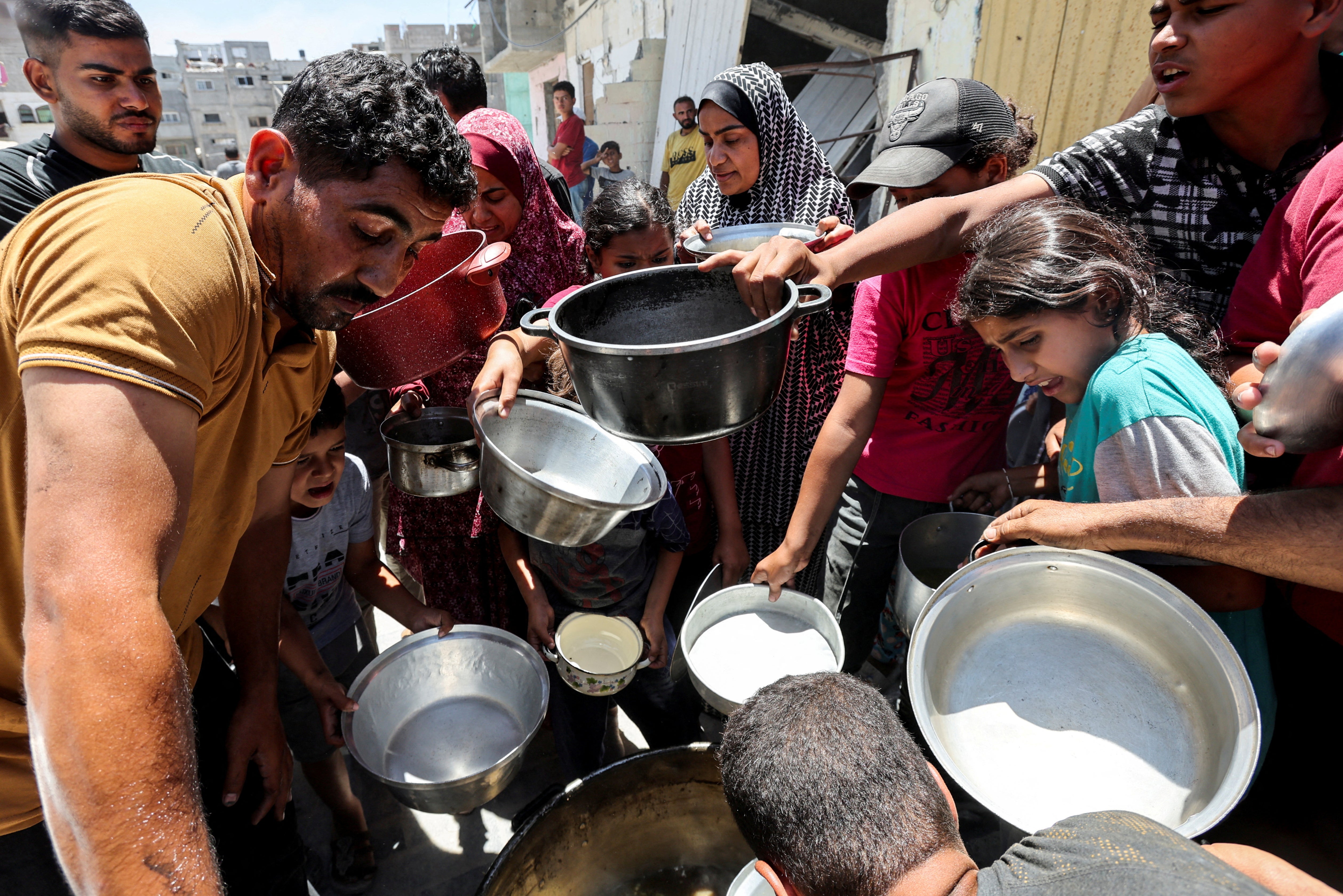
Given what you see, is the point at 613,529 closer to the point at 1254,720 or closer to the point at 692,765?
the point at 692,765

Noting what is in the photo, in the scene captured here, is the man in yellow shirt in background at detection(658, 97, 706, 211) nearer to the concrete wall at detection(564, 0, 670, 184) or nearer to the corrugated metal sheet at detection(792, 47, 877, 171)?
the corrugated metal sheet at detection(792, 47, 877, 171)

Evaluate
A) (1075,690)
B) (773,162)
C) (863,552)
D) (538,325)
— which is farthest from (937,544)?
(773,162)

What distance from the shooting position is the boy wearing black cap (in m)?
2.05

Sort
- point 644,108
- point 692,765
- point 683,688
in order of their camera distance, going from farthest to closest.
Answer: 1. point 644,108
2. point 683,688
3. point 692,765

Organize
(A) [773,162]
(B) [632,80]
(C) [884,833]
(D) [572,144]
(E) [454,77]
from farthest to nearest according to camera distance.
→ (B) [632,80], (D) [572,144], (E) [454,77], (A) [773,162], (C) [884,833]

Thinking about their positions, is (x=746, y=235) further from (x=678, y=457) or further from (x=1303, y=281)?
(x=1303, y=281)

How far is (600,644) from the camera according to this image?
2.22m

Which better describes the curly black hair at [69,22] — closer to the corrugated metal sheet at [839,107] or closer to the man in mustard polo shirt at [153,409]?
the man in mustard polo shirt at [153,409]

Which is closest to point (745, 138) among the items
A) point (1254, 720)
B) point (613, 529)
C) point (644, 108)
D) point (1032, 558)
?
point (613, 529)

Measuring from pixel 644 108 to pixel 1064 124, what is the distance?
782 centimetres

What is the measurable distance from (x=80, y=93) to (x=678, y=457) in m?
2.79

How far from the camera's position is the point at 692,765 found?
1805 millimetres

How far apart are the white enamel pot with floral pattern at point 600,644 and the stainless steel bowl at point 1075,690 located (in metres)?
0.97

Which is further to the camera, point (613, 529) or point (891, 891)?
point (613, 529)
